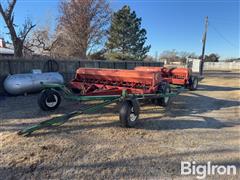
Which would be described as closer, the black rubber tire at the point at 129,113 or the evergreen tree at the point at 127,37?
the black rubber tire at the point at 129,113

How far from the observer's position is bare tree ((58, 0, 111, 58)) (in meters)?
25.3

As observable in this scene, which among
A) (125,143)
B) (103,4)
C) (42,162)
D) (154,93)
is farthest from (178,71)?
(103,4)

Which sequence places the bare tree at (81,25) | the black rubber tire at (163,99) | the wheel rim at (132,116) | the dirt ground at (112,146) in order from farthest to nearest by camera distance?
1. the bare tree at (81,25)
2. the black rubber tire at (163,99)
3. the wheel rim at (132,116)
4. the dirt ground at (112,146)

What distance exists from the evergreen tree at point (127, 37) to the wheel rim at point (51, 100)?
2427 cm

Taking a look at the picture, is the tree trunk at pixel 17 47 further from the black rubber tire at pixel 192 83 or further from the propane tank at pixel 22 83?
the black rubber tire at pixel 192 83

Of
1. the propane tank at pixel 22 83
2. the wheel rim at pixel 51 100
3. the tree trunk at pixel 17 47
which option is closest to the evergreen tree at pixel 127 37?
the tree trunk at pixel 17 47

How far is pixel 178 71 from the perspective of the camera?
11.0m

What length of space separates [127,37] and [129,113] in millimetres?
28051

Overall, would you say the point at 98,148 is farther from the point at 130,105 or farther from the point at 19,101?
the point at 19,101

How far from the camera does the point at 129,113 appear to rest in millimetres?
4789

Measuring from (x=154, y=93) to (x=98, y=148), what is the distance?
3.09 meters

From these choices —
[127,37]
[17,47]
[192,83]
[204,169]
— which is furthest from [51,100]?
[127,37]

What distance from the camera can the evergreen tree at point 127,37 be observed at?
1211 inches

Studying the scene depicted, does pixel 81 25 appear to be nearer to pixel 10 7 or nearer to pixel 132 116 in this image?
pixel 10 7
